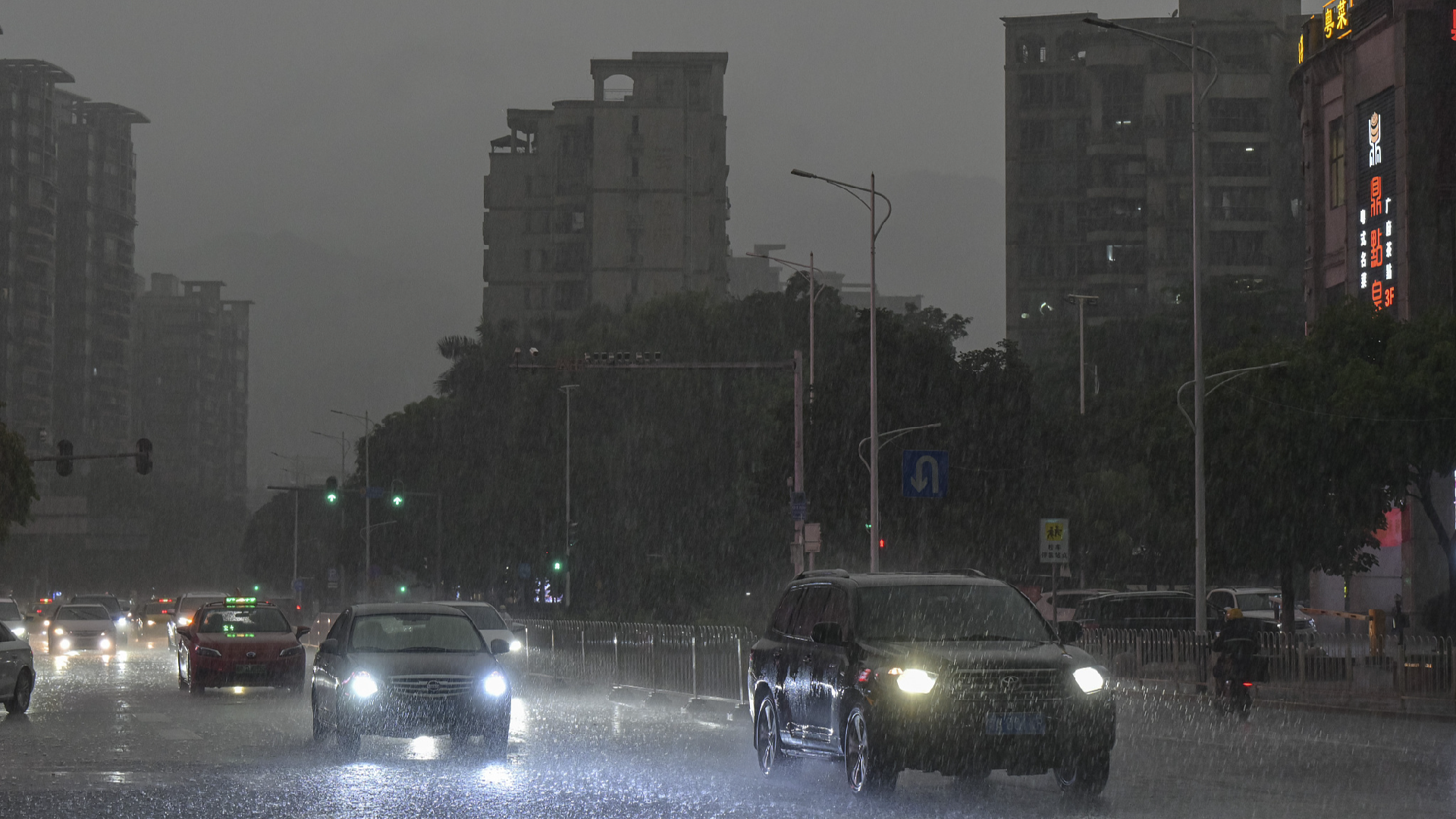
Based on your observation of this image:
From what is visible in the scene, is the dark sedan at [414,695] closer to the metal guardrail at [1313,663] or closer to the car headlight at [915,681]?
the car headlight at [915,681]

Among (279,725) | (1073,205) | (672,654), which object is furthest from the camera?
(1073,205)

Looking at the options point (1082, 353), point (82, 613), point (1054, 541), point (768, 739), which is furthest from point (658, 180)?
point (768, 739)

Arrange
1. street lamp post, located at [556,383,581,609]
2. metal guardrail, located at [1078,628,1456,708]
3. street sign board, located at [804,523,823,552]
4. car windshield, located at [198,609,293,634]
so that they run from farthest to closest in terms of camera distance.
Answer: street lamp post, located at [556,383,581,609], street sign board, located at [804,523,823,552], car windshield, located at [198,609,293,634], metal guardrail, located at [1078,628,1456,708]

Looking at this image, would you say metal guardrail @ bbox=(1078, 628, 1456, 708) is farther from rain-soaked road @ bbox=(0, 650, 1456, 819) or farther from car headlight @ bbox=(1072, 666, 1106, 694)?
car headlight @ bbox=(1072, 666, 1106, 694)

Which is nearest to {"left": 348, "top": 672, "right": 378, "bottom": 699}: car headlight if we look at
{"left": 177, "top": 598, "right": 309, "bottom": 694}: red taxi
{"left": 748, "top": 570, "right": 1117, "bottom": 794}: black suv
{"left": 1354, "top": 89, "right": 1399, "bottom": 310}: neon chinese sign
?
{"left": 748, "top": 570, "right": 1117, "bottom": 794}: black suv

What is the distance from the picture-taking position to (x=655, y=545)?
256 ft

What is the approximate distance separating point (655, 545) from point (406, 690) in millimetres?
60286

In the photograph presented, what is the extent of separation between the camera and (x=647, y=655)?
28766 millimetres

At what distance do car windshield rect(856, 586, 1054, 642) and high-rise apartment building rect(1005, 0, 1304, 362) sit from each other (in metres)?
102

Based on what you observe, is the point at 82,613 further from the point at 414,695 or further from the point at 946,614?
the point at 946,614

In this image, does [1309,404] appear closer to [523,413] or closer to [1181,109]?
[523,413]

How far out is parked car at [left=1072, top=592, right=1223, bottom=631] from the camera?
35812 millimetres

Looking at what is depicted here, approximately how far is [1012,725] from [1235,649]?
39.8ft

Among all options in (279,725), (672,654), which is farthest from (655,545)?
(279,725)
